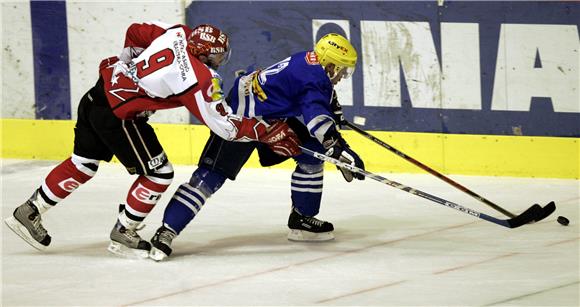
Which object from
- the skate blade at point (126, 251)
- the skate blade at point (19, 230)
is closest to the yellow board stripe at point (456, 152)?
the skate blade at point (126, 251)

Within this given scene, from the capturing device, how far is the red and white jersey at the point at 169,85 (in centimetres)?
501

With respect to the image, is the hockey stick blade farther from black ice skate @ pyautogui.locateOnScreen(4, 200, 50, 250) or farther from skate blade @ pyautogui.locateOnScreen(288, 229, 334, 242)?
black ice skate @ pyautogui.locateOnScreen(4, 200, 50, 250)

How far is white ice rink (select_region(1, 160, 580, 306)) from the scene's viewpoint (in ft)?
15.4

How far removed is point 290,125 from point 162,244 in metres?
0.82

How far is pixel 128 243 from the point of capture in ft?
17.4

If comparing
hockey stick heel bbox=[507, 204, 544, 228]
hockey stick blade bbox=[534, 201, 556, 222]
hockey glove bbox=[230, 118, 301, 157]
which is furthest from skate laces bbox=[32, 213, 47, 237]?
hockey stick blade bbox=[534, 201, 556, 222]

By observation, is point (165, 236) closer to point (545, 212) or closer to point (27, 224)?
point (27, 224)

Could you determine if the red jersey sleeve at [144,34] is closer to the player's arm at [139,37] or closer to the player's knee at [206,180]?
the player's arm at [139,37]

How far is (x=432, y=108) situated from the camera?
23.1 ft

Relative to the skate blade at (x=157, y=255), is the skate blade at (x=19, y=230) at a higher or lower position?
higher

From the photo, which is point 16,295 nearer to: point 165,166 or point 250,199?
point 165,166

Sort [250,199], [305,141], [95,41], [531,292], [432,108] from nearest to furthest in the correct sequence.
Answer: [531,292] < [305,141] < [250,199] < [432,108] < [95,41]

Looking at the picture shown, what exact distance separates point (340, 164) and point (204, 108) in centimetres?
64

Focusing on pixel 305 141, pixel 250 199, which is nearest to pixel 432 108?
pixel 250 199
